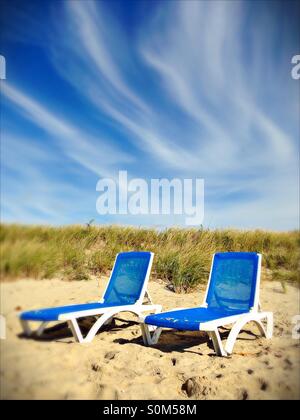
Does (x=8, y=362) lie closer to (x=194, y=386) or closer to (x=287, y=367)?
(x=194, y=386)

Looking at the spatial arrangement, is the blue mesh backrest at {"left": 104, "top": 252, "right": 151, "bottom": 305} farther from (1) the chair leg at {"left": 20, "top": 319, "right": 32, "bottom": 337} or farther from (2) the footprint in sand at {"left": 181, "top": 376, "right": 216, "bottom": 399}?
(1) the chair leg at {"left": 20, "top": 319, "right": 32, "bottom": 337}

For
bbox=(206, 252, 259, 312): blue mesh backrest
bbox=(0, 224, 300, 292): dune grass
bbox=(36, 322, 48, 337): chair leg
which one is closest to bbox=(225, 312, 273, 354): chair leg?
bbox=(206, 252, 259, 312): blue mesh backrest

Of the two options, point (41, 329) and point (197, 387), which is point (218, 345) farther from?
point (41, 329)

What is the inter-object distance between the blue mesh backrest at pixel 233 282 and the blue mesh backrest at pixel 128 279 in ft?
2.99

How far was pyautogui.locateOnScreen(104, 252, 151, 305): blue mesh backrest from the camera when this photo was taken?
5.08 metres

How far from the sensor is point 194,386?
339 cm

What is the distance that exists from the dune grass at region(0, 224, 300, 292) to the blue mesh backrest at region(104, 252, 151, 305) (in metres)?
0.37

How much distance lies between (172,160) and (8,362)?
4399mm

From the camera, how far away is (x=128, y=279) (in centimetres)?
525

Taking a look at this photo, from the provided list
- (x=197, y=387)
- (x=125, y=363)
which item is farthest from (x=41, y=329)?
(x=197, y=387)

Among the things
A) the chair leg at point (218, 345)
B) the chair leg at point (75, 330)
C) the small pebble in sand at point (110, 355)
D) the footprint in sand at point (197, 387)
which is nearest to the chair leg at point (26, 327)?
the chair leg at point (75, 330)

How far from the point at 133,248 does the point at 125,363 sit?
11.7 feet

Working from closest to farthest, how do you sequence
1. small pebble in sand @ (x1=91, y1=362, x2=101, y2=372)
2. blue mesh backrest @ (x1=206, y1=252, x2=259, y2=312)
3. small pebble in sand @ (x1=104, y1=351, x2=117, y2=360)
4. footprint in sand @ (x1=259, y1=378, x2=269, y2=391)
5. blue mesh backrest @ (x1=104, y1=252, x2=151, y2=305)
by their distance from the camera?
footprint in sand @ (x1=259, y1=378, x2=269, y2=391) < small pebble in sand @ (x1=91, y1=362, x2=101, y2=372) < small pebble in sand @ (x1=104, y1=351, x2=117, y2=360) < blue mesh backrest @ (x1=206, y1=252, x2=259, y2=312) < blue mesh backrest @ (x1=104, y1=252, x2=151, y2=305)
